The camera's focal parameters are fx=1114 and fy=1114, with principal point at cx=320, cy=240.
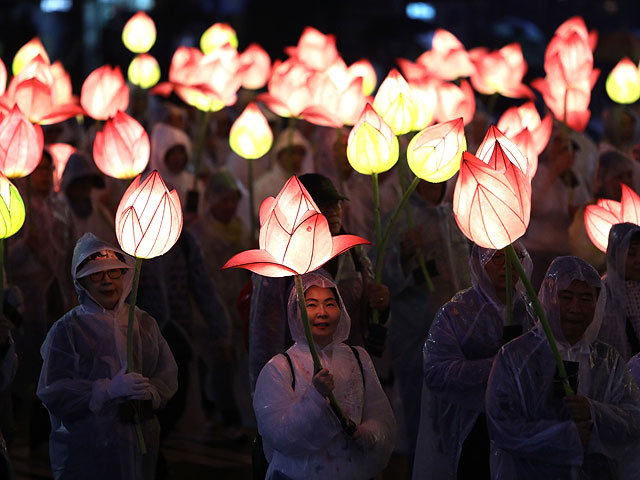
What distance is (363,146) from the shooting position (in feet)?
16.7

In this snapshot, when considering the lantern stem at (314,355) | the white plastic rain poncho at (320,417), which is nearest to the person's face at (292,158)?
the white plastic rain poncho at (320,417)

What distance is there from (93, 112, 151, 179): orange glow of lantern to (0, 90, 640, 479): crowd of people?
1.55ft

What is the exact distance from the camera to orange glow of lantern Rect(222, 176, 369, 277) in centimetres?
379

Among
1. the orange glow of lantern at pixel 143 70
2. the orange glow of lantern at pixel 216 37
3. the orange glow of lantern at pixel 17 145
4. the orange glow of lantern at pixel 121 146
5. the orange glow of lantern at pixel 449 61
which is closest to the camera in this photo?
the orange glow of lantern at pixel 17 145

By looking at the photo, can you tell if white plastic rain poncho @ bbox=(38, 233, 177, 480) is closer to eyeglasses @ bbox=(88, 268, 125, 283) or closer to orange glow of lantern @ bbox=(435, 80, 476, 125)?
eyeglasses @ bbox=(88, 268, 125, 283)

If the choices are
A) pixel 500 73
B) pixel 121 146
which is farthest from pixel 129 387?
pixel 500 73

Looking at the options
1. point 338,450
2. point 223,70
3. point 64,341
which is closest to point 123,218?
point 64,341

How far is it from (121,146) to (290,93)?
51.5 inches

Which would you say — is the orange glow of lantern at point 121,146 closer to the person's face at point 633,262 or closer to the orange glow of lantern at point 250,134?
the orange glow of lantern at point 250,134

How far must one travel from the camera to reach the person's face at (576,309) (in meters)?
3.90

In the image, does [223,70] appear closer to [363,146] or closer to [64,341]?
[363,146]

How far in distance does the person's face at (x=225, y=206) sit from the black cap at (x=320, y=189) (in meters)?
2.26

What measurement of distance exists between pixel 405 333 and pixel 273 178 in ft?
8.78

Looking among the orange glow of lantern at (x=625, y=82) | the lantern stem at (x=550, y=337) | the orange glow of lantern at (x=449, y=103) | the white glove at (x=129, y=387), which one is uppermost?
the orange glow of lantern at (x=625, y=82)
